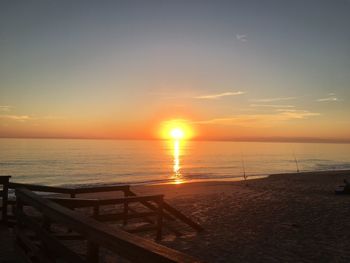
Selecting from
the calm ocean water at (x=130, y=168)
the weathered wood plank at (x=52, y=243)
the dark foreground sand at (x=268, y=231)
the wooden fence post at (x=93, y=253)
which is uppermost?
the wooden fence post at (x=93, y=253)

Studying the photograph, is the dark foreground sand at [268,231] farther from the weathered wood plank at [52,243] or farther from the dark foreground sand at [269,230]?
the weathered wood plank at [52,243]

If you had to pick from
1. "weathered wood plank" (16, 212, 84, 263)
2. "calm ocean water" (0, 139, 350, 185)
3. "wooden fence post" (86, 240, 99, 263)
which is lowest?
"calm ocean water" (0, 139, 350, 185)

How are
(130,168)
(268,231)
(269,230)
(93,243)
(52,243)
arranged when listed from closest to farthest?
(93,243)
(52,243)
(268,231)
(269,230)
(130,168)

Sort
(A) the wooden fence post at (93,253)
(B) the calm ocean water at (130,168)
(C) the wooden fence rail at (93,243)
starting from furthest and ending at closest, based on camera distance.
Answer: (B) the calm ocean water at (130,168) < (A) the wooden fence post at (93,253) < (C) the wooden fence rail at (93,243)

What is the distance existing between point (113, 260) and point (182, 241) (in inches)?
102

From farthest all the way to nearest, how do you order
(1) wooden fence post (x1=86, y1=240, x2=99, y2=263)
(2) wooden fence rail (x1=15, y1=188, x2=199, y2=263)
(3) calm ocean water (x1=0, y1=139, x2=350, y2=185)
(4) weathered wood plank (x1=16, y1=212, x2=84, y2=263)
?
(3) calm ocean water (x1=0, y1=139, x2=350, y2=185) < (4) weathered wood plank (x1=16, y1=212, x2=84, y2=263) < (1) wooden fence post (x1=86, y1=240, x2=99, y2=263) < (2) wooden fence rail (x1=15, y1=188, x2=199, y2=263)

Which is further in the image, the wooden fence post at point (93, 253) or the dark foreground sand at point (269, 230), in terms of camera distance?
the dark foreground sand at point (269, 230)

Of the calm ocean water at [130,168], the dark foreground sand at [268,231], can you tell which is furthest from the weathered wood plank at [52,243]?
the calm ocean water at [130,168]

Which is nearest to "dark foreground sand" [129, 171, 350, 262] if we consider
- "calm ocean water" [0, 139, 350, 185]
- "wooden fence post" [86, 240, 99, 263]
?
"wooden fence post" [86, 240, 99, 263]

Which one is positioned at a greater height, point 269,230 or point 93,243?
point 93,243

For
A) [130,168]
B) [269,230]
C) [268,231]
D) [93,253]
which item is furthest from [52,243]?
[130,168]

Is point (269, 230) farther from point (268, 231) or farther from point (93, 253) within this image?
point (93, 253)

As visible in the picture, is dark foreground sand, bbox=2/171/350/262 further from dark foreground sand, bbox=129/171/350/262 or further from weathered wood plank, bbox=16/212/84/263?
weathered wood plank, bbox=16/212/84/263

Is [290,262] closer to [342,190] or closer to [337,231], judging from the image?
[337,231]
